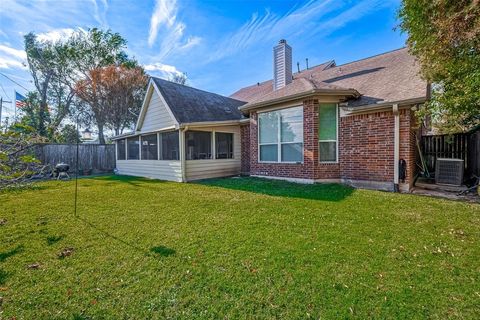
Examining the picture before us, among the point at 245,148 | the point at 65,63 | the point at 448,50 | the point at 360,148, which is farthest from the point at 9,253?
the point at 65,63

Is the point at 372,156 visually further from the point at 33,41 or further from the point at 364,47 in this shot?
the point at 33,41

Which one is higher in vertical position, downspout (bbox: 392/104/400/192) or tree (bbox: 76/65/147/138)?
tree (bbox: 76/65/147/138)

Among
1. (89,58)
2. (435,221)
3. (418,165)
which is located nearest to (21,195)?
(435,221)

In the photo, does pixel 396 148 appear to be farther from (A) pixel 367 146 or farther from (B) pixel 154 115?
(B) pixel 154 115

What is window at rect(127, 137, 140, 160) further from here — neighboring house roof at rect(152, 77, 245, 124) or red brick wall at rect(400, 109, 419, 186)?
red brick wall at rect(400, 109, 419, 186)

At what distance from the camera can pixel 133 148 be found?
1339cm

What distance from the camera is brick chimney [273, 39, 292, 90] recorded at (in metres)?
11.9

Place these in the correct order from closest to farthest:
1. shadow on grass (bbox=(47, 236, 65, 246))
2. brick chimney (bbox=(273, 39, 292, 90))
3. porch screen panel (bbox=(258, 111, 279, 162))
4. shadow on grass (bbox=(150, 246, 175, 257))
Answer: shadow on grass (bbox=(150, 246, 175, 257)) → shadow on grass (bbox=(47, 236, 65, 246)) → porch screen panel (bbox=(258, 111, 279, 162)) → brick chimney (bbox=(273, 39, 292, 90))

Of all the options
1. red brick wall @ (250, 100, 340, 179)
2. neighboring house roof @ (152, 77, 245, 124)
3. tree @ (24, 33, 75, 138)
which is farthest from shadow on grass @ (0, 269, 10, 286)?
tree @ (24, 33, 75, 138)

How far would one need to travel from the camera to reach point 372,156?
714 cm

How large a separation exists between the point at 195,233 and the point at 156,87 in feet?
29.7

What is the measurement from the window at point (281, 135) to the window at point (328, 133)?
2.19ft

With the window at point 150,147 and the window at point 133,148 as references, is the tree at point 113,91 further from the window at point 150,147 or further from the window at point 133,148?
the window at point 150,147

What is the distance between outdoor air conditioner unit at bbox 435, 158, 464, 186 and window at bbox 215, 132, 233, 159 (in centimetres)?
792
